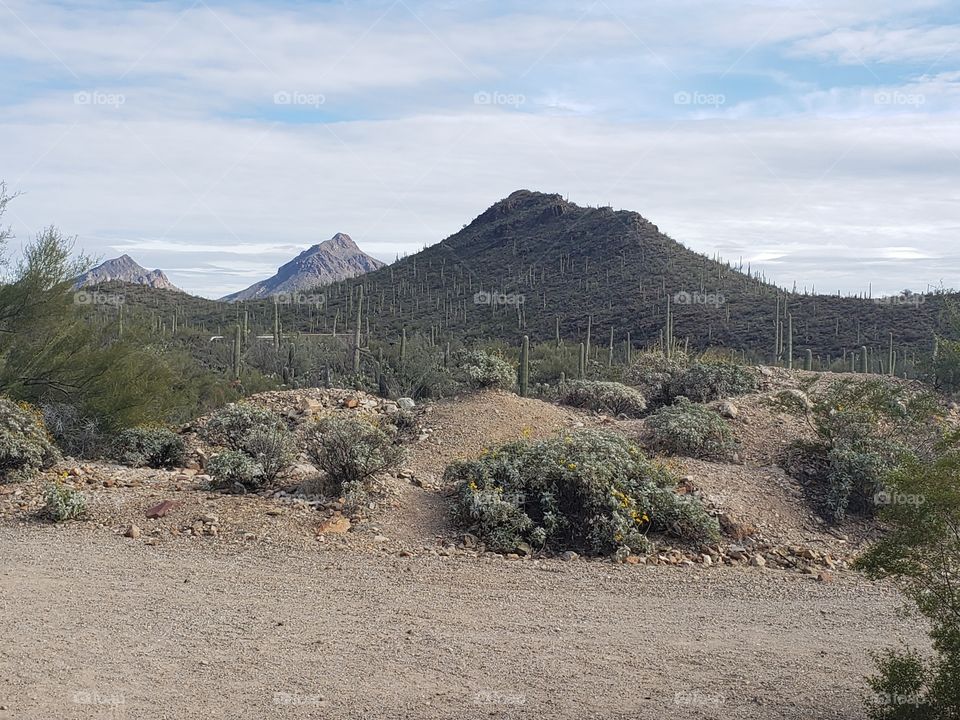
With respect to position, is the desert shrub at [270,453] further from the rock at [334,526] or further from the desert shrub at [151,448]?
the desert shrub at [151,448]

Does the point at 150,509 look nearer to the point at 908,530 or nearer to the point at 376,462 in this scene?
the point at 376,462

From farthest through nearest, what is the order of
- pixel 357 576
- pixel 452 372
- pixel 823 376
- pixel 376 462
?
pixel 452 372, pixel 823 376, pixel 376 462, pixel 357 576

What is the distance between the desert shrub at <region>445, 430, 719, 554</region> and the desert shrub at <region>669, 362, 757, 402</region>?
23.0 ft

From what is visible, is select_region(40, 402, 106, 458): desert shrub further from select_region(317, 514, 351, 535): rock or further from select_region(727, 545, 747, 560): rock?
select_region(727, 545, 747, 560): rock

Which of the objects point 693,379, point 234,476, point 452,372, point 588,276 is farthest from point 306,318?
point 234,476

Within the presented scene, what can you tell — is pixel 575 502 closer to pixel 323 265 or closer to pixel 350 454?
pixel 350 454

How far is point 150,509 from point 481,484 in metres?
3.66

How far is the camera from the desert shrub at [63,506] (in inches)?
389

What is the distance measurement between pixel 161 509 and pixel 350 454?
216cm

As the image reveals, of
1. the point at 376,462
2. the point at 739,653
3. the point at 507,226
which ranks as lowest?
the point at 739,653

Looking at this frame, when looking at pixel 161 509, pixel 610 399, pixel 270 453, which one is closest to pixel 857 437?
pixel 610 399

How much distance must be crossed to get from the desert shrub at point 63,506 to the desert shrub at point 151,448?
323 cm

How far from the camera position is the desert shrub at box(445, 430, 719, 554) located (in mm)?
9352

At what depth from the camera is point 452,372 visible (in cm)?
2428
